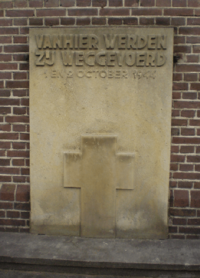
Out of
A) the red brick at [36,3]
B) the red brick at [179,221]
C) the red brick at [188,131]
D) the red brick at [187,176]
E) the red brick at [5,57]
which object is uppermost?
the red brick at [36,3]

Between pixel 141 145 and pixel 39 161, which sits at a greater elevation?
pixel 141 145

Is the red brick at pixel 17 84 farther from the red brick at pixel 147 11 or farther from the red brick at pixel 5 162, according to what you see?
the red brick at pixel 147 11

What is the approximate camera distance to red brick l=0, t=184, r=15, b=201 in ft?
9.53

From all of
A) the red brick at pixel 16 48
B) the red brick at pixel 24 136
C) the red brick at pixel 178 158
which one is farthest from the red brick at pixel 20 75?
the red brick at pixel 178 158

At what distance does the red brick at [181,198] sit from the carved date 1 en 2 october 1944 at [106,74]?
126 centimetres

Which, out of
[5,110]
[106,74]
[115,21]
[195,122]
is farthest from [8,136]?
[195,122]

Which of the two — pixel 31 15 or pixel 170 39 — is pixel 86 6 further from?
pixel 170 39

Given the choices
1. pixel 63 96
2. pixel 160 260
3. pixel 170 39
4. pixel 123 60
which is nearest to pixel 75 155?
pixel 63 96

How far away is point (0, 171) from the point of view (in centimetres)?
294

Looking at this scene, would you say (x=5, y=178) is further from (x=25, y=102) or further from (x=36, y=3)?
(x=36, y=3)

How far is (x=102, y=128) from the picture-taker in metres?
2.78

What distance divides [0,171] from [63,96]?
1114 millimetres

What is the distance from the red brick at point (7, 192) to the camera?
2.90m

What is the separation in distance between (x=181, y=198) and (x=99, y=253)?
1.04 meters
